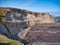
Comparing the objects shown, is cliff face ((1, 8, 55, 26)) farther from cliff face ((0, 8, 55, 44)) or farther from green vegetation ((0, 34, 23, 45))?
green vegetation ((0, 34, 23, 45))

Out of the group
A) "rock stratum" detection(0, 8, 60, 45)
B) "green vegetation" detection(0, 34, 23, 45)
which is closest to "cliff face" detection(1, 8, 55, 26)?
"rock stratum" detection(0, 8, 60, 45)

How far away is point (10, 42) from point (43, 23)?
23.7 inches

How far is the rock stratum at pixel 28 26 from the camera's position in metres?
2.89

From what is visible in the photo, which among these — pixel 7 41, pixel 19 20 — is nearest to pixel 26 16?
pixel 19 20

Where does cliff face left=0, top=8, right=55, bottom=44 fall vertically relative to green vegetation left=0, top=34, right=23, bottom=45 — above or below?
above

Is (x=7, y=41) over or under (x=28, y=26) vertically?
under

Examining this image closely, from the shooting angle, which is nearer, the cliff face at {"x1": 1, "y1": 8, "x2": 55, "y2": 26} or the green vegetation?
the green vegetation

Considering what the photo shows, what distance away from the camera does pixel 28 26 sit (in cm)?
298

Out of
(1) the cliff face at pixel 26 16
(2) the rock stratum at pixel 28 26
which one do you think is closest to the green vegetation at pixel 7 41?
(2) the rock stratum at pixel 28 26

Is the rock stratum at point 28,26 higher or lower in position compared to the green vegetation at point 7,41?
higher

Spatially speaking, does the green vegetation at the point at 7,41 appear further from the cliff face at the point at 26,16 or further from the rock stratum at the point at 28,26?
the cliff face at the point at 26,16

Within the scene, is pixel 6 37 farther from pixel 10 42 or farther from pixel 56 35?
pixel 56 35

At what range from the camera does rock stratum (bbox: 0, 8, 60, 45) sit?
9.49 feet

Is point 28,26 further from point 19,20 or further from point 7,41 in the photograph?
point 7,41
